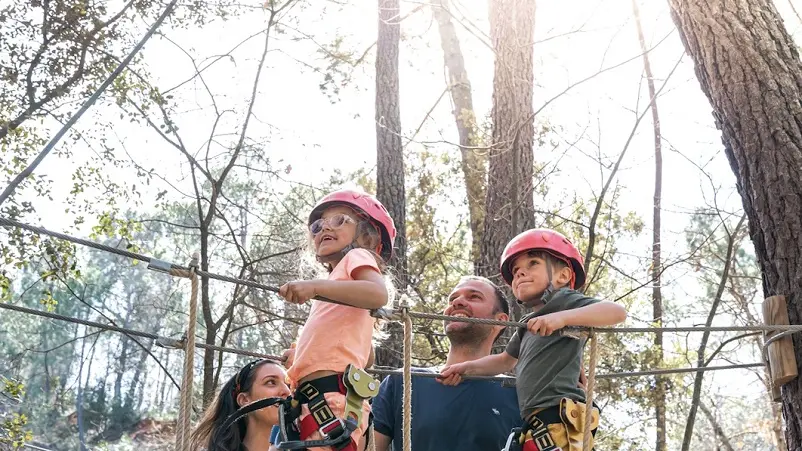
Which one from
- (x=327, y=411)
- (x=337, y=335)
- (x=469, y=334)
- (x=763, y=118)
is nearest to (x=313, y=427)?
(x=327, y=411)

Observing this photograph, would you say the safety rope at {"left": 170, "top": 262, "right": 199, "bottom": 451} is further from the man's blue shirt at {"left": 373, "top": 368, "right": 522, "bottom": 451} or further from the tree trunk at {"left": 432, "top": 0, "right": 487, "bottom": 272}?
the tree trunk at {"left": 432, "top": 0, "right": 487, "bottom": 272}

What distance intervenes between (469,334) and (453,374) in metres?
0.18

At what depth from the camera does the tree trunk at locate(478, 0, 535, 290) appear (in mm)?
5176

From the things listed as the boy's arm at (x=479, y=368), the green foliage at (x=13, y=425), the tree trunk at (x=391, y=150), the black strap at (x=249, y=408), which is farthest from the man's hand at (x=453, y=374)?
the green foliage at (x=13, y=425)

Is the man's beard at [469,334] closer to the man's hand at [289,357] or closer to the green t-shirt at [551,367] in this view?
the green t-shirt at [551,367]

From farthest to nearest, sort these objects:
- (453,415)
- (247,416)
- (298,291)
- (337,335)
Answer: (247,416) → (453,415) → (337,335) → (298,291)

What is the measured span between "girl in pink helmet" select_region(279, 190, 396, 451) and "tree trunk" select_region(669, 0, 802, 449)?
125 centimetres

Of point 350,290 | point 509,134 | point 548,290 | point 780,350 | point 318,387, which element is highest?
point 509,134

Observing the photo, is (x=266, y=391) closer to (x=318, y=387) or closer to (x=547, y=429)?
(x=318, y=387)

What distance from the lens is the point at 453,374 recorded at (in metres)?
2.58

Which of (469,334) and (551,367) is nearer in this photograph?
(551,367)

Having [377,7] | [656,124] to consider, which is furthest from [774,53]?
[377,7]

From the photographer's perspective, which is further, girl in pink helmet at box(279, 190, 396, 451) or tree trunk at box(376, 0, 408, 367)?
tree trunk at box(376, 0, 408, 367)

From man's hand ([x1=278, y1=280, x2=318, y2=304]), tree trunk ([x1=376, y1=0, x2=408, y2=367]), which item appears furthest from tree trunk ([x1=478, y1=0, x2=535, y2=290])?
man's hand ([x1=278, y1=280, x2=318, y2=304])
